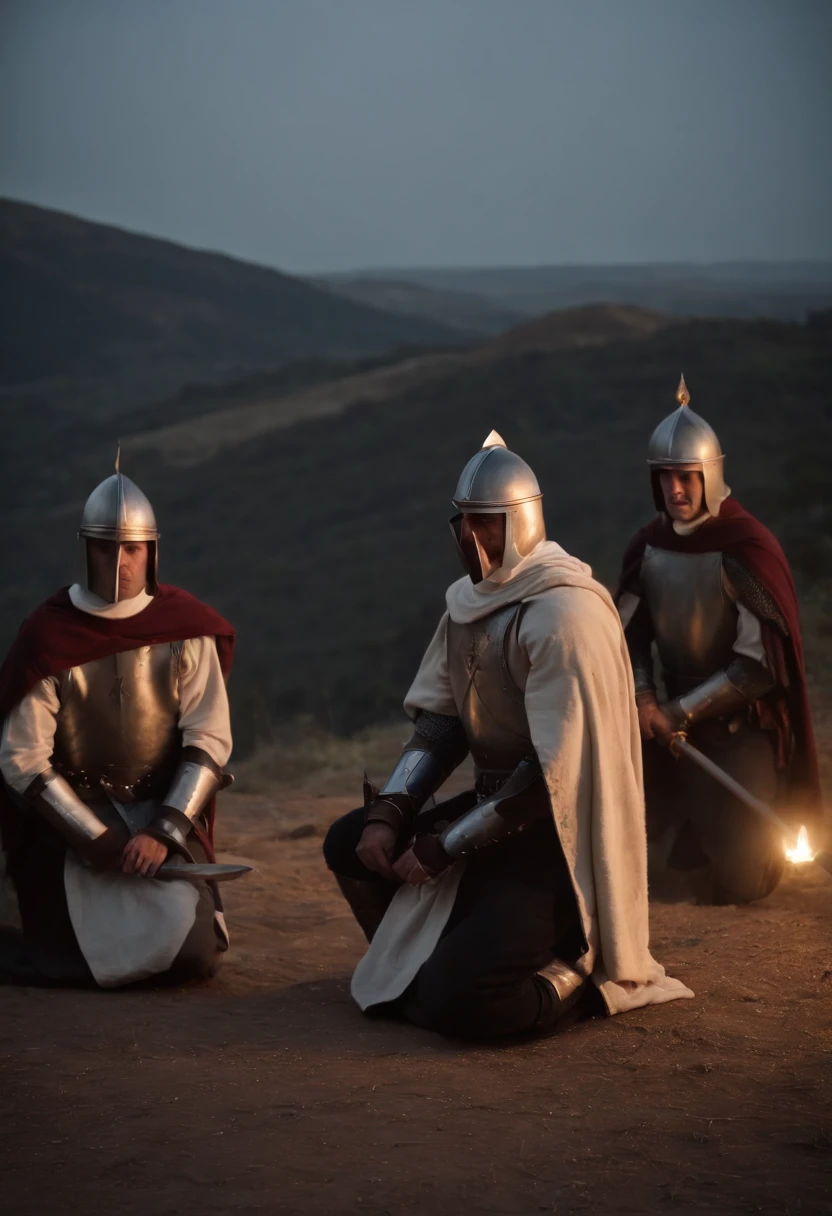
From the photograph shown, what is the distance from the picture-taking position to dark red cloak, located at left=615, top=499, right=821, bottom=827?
615 centimetres

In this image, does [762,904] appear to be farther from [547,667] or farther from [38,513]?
[38,513]

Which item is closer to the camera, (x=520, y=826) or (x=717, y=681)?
(x=520, y=826)

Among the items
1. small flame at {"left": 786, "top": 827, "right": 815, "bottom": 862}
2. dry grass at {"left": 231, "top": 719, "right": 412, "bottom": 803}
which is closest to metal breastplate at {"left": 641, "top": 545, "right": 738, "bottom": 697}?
small flame at {"left": 786, "top": 827, "right": 815, "bottom": 862}

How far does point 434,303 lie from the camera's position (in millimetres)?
87250

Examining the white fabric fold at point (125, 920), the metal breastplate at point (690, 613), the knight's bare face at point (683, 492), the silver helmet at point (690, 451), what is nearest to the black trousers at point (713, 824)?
the metal breastplate at point (690, 613)

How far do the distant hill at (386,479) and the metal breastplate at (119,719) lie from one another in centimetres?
877

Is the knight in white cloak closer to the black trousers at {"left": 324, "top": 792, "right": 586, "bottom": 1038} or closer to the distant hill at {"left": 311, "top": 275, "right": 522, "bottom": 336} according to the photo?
the black trousers at {"left": 324, "top": 792, "right": 586, "bottom": 1038}

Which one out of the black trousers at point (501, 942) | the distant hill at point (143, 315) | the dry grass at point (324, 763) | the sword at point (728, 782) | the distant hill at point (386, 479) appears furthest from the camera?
the distant hill at point (143, 315)

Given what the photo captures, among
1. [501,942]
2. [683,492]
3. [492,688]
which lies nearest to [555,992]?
[501,942]

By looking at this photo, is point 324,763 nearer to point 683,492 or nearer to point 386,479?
point 683,492

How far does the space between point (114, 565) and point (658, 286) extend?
98.1 metres

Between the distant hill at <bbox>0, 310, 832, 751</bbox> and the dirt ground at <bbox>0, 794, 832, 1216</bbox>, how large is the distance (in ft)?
31.3

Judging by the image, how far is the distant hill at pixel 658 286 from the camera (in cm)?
7461

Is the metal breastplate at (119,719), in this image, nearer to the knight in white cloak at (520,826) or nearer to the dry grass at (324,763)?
the knight in white cloak at (520,826)
